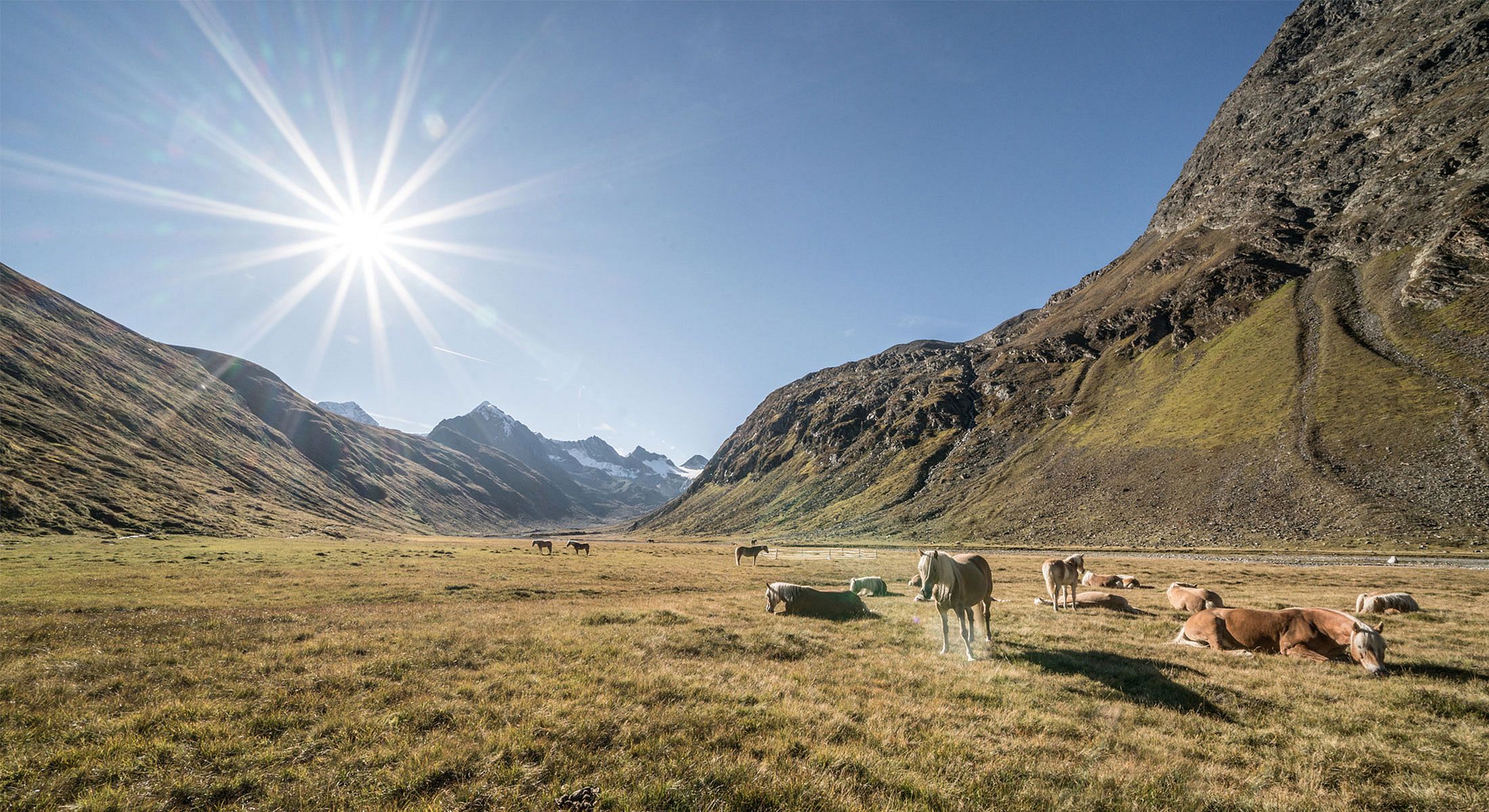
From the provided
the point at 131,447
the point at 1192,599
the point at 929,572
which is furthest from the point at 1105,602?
the point at 131,447

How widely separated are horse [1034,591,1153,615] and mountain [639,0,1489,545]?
71.9 m

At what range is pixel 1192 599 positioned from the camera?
19.5m

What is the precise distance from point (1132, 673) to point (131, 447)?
15289 cm

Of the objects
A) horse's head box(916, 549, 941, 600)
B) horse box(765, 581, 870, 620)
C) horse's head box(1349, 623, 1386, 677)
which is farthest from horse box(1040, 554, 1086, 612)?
horse's head box(916, 549, 941, 600)

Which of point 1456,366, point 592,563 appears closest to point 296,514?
point 592,563

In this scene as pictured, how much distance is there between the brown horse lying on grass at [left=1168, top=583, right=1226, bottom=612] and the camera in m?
19.0

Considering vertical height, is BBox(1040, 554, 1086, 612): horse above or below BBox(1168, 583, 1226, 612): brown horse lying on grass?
above

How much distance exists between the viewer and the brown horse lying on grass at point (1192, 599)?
18953mm

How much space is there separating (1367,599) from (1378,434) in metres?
88.5

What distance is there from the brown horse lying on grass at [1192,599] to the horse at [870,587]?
1190 centimetres

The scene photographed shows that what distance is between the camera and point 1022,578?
110 ft

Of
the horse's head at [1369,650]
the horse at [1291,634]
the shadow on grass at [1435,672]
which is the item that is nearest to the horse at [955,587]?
the horse at [1291,634]

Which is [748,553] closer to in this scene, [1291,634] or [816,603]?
[816,603]

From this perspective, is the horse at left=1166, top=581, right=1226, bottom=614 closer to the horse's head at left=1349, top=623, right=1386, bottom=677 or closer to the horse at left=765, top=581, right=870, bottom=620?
the horse's head at left=1349, top=623, right=1386, bottom=677
